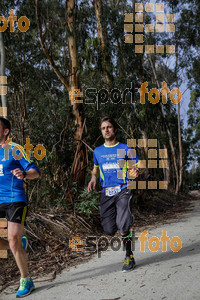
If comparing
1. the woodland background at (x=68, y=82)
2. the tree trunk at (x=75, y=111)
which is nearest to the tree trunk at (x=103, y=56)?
the woodland background at (x=68, y=82)

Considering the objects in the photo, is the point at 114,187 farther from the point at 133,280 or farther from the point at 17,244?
the point at 17,244

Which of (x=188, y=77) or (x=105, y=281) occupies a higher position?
(x=188, y=77)

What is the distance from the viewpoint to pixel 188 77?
20859mm

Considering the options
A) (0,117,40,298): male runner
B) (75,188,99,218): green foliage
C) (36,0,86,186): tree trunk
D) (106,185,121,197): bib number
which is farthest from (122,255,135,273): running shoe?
(36,0,86,186): tree trunk

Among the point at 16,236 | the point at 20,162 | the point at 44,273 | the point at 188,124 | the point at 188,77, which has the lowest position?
the point at 44,273

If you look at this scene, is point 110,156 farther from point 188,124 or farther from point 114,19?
point 188,124

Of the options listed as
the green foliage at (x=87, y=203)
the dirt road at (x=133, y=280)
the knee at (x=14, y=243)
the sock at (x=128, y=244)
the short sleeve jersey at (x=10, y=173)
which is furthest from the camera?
the green foliage at (x=87, y=203)

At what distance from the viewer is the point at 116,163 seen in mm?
4250

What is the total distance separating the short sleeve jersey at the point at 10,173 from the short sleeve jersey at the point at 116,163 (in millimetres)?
985

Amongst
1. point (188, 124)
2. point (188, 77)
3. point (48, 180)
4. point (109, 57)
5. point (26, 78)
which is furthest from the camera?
point (188, 124)

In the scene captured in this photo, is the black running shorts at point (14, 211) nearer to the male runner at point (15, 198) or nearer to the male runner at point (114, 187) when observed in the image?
the male runner at point (15, 198)

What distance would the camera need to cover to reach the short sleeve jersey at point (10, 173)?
3.63 meters

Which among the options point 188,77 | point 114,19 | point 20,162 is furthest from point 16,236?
point 188,77

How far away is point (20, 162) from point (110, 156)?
113 centimetres
